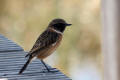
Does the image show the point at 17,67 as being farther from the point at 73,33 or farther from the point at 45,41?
the point at 73,33

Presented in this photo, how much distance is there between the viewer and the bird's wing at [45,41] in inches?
181

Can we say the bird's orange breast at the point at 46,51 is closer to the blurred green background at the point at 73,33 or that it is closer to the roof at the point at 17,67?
the roof at the point at 17,67

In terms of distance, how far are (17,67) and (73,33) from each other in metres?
4.60

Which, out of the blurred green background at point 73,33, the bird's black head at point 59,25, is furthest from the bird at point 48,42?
the blurred green background at point 73,33

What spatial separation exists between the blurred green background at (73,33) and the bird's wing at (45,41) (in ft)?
10.8

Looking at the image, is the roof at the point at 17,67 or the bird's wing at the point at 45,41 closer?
the roof at the point at 17,67

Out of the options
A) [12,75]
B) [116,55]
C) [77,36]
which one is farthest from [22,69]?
[77,36]

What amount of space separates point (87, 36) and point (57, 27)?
3398mm

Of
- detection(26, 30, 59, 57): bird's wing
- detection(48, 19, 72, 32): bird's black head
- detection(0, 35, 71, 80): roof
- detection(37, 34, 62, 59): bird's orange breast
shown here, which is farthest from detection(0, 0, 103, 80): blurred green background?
detection(0, 35, 71, 80): roof

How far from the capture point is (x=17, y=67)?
3.85 metres

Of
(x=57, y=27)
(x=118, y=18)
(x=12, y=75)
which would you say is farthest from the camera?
(x=57, y=27)

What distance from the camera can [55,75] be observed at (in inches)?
148

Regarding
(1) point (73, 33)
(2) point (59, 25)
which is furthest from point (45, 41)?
(1) point (73, 33)

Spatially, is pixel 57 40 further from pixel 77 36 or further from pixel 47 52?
pixel 77 36
